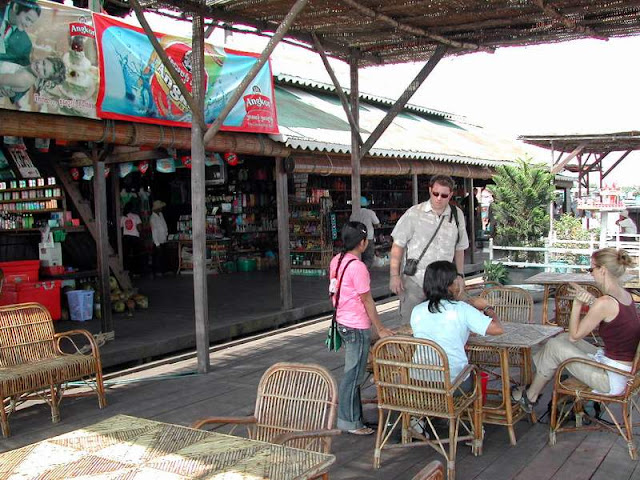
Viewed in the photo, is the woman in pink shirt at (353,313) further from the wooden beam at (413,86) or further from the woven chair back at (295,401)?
the wooden beam at (413,86)

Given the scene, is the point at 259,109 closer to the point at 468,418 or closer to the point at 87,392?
the point at 87,392

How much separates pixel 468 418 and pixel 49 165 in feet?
23.9

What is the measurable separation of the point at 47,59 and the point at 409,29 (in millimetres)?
3734

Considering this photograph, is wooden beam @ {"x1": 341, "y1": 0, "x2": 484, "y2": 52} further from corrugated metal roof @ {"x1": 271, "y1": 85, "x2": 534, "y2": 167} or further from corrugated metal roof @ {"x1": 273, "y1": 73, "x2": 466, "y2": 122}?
corrugated metal roof @ {"x1": 273, "y1": 73, "x2": 466, "y2": 122}

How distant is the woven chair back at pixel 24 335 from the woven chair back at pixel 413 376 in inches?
120

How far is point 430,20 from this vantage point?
7.01 meters

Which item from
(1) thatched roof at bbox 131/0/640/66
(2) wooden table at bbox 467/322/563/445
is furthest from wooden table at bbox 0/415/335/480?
(1) thatched roof at bbox 131/0/640/66

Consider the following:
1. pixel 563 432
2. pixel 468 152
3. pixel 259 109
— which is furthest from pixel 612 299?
pixel 468 152

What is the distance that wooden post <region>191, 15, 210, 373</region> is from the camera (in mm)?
6332

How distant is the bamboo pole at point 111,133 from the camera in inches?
240

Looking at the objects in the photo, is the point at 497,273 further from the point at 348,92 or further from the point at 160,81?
the point at 160,81

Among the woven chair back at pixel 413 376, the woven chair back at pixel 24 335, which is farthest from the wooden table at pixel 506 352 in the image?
the woven chair back at pixel 24 335

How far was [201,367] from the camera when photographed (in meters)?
6.59

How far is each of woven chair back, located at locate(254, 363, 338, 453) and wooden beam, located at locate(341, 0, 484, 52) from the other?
404cm
